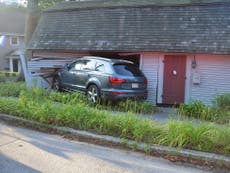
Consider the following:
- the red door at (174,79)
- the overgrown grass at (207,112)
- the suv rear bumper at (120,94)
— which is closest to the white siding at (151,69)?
the red door at (174,79)

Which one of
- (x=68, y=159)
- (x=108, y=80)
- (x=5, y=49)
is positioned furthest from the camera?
(x=5, y=49)

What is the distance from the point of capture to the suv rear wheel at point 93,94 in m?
11.0

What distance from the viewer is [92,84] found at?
37.0 ft

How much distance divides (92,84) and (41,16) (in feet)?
26.7

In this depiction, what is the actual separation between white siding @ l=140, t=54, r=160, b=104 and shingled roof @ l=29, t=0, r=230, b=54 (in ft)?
2.07

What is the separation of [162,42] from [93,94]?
13.5 feet

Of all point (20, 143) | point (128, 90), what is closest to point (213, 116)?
point (128, 90)

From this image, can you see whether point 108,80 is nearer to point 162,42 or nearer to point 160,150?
point 162,42

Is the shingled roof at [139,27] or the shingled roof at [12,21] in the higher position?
the shingled roof at [12,21]

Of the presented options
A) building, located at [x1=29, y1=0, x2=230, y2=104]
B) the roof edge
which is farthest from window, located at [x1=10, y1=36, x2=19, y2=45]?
building, located at [x1=29, y1=0, x2=230, y2=104]

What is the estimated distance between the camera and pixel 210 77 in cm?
1266

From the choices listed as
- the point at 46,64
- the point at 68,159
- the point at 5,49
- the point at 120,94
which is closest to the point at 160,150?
the point at 68,159

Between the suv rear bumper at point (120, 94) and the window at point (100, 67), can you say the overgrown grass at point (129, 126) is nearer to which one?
the suv rear bumper at point (120, 94)

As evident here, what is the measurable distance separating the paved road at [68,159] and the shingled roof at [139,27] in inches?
310
